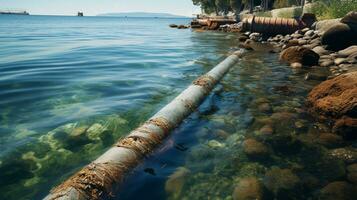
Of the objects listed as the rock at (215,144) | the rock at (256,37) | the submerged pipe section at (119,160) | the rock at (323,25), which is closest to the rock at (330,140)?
the rock at (215,144)

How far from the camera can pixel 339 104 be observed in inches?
269

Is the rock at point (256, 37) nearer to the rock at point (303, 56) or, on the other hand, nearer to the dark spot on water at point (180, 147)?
the rock at point (303, 56)

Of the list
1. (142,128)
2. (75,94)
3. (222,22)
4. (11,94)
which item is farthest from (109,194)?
(222,22)

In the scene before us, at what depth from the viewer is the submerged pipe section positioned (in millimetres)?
3774

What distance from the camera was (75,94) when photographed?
31.0 ft

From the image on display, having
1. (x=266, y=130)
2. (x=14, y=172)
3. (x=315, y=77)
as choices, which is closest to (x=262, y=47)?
(x=315, y=77)

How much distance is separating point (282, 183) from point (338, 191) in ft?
2.59

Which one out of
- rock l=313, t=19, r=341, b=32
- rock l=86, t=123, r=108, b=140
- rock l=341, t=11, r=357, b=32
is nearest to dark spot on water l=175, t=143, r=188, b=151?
rock l=86, t=123, r=108, b=140

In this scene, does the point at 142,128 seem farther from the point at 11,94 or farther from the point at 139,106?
the point at 11,94

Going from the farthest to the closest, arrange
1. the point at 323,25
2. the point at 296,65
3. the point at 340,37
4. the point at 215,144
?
the point at 323,25, the point at 340,37, the point at 296,65, the point at 215,144

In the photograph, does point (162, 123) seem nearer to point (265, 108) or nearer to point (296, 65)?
point (265, 108)

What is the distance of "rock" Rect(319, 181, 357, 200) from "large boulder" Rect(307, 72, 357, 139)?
1.97m

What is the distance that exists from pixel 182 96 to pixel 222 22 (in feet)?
149

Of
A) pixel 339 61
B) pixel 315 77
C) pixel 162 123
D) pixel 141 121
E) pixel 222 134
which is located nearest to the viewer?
pixel 162 123
